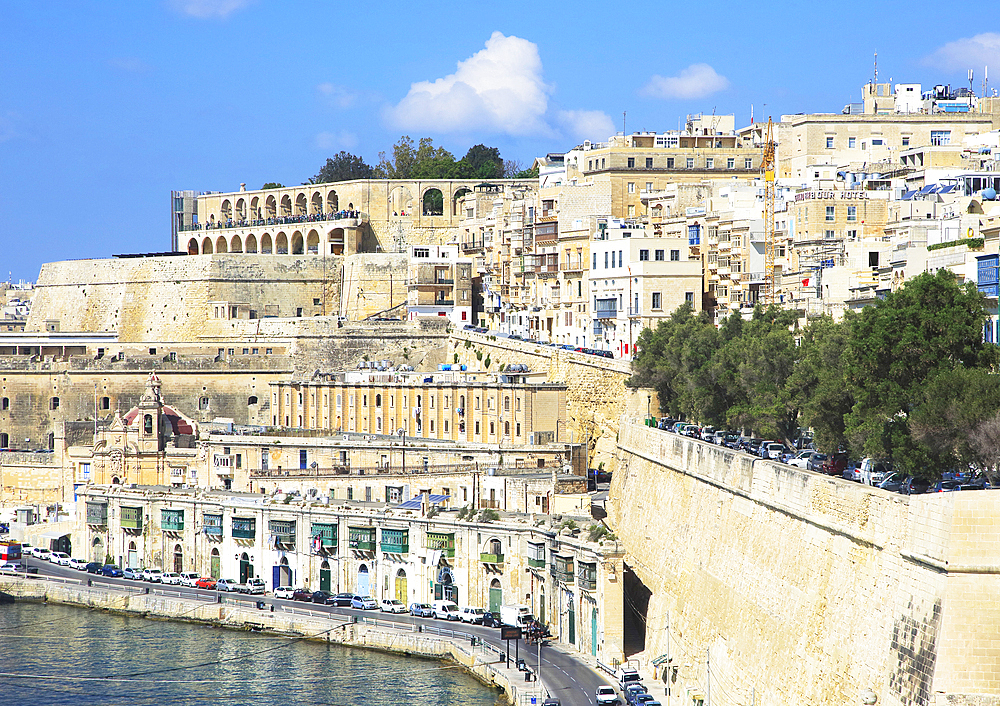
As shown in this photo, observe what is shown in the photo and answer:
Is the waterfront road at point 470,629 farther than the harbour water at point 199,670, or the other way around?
the harbour water at point 199,670

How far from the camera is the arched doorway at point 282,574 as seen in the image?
50312 mm

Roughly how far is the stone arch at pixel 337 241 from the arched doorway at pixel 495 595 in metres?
43.3

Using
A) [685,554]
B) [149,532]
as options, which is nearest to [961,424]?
[685,554]

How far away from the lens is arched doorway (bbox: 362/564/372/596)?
159 feet

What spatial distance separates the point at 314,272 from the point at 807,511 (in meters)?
59.6

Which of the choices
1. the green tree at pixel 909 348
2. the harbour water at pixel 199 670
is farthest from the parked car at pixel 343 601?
the green tree at pixel 909 348

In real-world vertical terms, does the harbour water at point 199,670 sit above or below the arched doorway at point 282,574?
below

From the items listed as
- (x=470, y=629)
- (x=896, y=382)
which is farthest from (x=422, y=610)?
(x=896, y=382)

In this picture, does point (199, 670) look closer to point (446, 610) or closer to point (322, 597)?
point (322, 597)

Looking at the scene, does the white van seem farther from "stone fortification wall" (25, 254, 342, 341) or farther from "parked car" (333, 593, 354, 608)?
Result: "stone fortification wall" (25, 254, 342, 341)

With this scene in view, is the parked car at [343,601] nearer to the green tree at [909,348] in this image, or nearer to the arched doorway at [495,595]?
the arched doorway at [495,595]

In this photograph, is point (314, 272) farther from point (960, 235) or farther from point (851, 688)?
point (851, 688)

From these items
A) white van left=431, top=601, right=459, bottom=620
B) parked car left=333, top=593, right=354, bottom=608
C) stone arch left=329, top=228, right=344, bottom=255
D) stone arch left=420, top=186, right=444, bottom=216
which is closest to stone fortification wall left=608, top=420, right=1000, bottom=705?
white van left=431, top=601, right=459, bottom=620

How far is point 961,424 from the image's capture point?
81.3 feet
